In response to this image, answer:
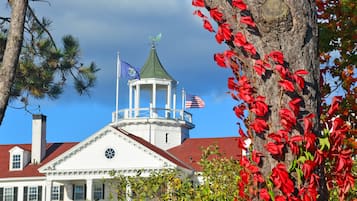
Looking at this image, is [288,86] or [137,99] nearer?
[288,86]

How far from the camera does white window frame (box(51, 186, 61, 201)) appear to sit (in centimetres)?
5312

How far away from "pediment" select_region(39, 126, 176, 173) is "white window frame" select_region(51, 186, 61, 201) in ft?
5.09

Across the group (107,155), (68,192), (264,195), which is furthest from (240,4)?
(68,192)

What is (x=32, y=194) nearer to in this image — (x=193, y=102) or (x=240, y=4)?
(x=193, y=102)

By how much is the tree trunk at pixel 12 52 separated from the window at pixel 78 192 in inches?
1715

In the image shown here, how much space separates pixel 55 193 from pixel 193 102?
1104 cm

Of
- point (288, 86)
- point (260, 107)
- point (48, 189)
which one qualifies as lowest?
point (48, 189)

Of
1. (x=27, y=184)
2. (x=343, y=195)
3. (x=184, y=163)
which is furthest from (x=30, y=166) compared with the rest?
(x=343, y=195)

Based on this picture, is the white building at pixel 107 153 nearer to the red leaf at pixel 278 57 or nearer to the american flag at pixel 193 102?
the american flag at pixel 193 102

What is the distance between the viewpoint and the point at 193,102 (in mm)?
55281

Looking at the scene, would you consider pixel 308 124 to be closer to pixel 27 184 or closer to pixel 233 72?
pixel 233 72

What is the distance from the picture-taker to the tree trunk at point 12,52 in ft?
33.6

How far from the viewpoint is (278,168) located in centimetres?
425

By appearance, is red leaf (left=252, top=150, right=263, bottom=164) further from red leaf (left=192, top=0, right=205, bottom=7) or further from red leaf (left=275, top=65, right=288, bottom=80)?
red leaf (left=192, top=0, right=205, bottom=7)
